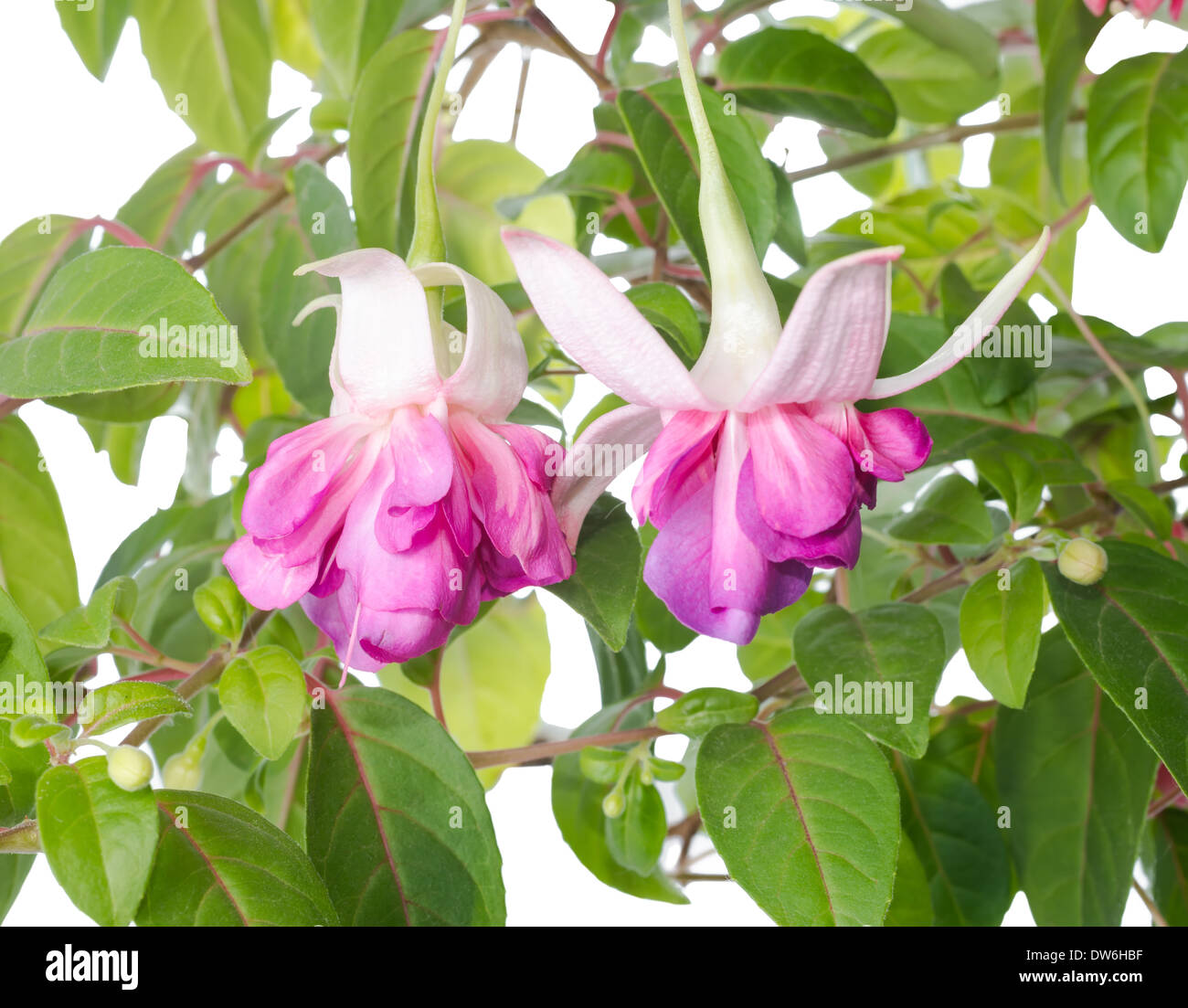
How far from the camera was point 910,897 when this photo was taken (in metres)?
0.57

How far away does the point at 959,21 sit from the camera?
2.45 ft

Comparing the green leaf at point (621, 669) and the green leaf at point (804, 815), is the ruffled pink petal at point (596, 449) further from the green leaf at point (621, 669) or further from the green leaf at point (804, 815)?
the green leaf at point (621, 669)

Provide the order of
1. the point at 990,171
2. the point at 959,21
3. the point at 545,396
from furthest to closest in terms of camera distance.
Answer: the point at 990,171 → the point at 545,396 → the point at 959,21

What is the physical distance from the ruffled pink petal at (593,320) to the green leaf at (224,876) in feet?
0.68

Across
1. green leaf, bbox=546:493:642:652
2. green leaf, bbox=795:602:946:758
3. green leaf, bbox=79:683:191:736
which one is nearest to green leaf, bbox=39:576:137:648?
green leaf, bbox=79:683:191:736

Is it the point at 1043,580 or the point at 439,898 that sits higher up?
the point at 1043,580

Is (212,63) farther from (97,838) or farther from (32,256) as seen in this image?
(97,838)

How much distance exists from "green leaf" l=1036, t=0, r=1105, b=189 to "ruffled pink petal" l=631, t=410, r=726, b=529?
1.22 feet

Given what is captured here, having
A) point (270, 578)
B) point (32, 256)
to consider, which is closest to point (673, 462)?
point (270, 578)

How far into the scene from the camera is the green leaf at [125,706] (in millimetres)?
400

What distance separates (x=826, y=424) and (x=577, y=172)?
0.29m

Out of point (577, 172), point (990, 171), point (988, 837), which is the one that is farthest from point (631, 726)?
point (990, 171)

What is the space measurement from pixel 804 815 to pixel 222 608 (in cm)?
24
